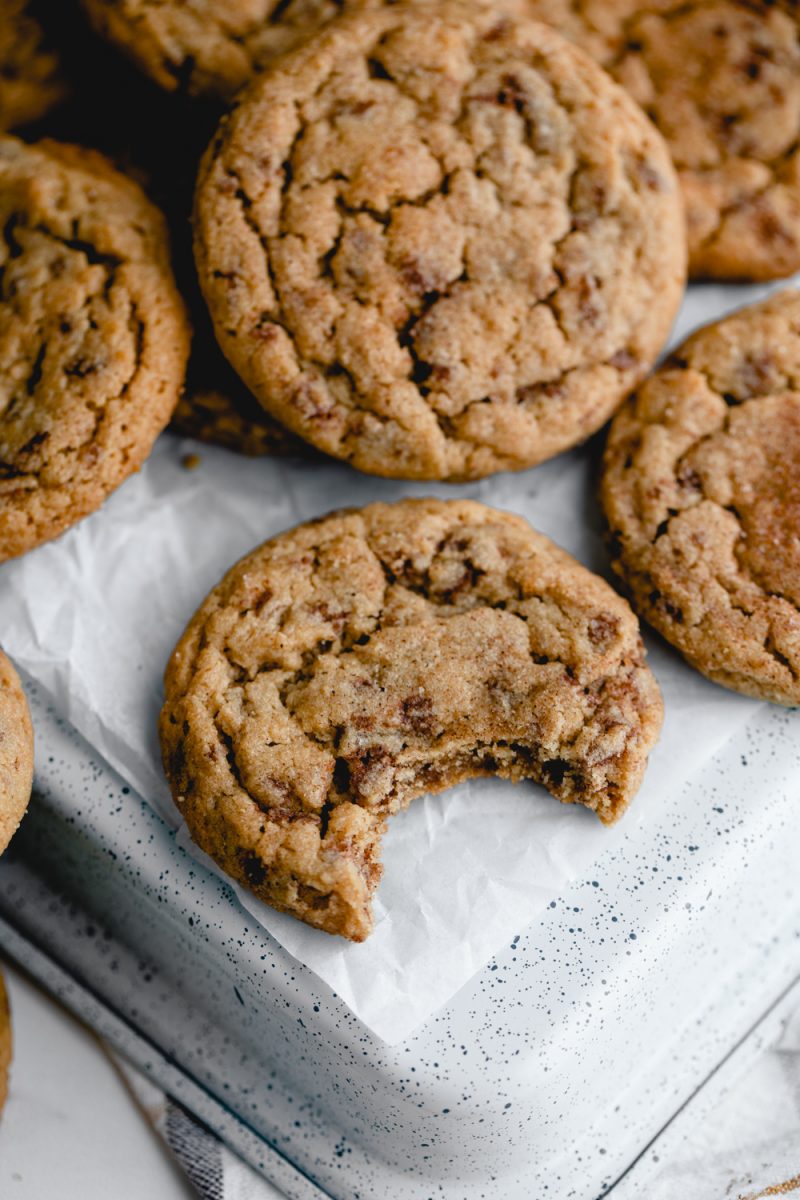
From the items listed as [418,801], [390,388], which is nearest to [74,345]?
[390,388]

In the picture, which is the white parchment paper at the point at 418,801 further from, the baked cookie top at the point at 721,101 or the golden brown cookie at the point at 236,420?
the baked cookie top at the point at 721,101

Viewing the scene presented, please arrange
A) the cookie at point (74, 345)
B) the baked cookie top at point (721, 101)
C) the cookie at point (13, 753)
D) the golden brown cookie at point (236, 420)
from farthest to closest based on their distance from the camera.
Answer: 1. the baked cookie top at point (721, 101)
2. the golden brown cookie at point (236, 420)
3. the cookie at point (74, 345)
4. the cookie at point (13, 753)

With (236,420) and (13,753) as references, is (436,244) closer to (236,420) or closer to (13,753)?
(236,420)

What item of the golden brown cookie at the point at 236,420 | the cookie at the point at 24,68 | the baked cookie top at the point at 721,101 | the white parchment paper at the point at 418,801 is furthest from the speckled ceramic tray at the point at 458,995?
the cookie at the point at 24,68

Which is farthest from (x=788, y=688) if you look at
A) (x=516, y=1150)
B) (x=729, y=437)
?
(x=516, y=1150)

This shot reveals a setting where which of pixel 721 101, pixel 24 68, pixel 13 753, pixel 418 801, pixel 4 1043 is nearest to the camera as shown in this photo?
pixel 13 753

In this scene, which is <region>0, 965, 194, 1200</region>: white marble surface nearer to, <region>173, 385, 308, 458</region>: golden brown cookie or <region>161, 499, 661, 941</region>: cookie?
<region>161, 499, 661, 941</region>: cookie
